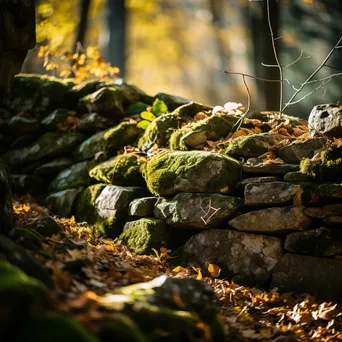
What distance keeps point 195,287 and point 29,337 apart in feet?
4.21

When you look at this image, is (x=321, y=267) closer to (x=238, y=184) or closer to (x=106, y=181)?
(x=238, y=184)

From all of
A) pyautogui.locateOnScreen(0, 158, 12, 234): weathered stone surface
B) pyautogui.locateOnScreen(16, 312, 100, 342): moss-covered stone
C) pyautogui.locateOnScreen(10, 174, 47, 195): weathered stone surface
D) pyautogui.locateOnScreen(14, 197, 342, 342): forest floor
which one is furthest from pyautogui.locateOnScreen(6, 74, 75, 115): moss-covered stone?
pyautogui.locateOnScreen(16, 312, 100, 342): moss-covered stone

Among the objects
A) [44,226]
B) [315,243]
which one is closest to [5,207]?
[44,226]

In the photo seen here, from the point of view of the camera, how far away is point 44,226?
4.37 metres

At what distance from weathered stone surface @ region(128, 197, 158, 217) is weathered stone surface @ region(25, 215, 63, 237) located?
122cm

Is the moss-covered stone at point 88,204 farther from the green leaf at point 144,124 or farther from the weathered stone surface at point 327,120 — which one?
the weathered stone surface at point 327,120

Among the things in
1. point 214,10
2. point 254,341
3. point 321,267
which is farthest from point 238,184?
point 214,10

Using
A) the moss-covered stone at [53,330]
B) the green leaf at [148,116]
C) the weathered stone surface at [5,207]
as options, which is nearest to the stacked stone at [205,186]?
the green leaf at [148,116]

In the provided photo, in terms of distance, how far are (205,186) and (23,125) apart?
161 inches

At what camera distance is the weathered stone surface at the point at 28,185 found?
23.3ft

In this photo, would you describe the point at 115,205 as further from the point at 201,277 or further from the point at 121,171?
the point at 201,277

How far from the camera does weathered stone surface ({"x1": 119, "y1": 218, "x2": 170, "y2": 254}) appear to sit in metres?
5.12

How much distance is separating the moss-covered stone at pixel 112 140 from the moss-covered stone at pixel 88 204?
0.68 meters

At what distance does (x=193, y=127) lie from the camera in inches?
234
